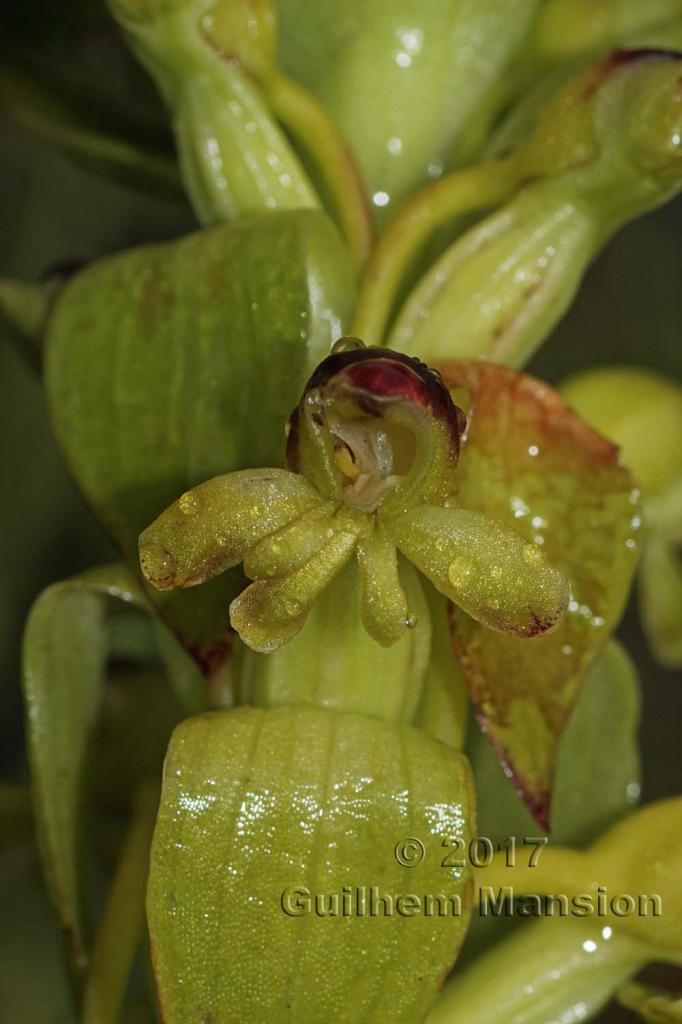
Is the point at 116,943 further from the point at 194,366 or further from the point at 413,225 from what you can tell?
the point at 413,225

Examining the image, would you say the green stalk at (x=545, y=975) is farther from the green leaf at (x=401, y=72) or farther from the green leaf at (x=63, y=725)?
the green leaf at (x=401, y=72)

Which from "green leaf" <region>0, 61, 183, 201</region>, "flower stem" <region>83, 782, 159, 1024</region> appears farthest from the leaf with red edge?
"green leaf" <region>0, 61, 183, 201</region>

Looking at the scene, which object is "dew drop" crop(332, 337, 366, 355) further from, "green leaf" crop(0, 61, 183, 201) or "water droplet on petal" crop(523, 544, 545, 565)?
"green leaf" crop(0, 61, 183, 201)

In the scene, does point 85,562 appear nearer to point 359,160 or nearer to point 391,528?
point 359,160

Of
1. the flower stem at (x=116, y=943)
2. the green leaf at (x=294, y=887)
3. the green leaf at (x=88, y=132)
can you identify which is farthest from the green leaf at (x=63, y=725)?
the green leaf at (x=88, y=132)

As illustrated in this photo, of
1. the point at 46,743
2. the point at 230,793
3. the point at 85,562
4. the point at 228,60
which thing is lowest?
the point at 85,562

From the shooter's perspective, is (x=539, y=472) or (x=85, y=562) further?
(x=85, y=562)

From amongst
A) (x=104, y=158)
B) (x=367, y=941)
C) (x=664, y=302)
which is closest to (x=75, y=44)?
(x=104, y=158)

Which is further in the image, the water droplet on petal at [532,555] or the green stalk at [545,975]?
the green stalk at [545,975]
